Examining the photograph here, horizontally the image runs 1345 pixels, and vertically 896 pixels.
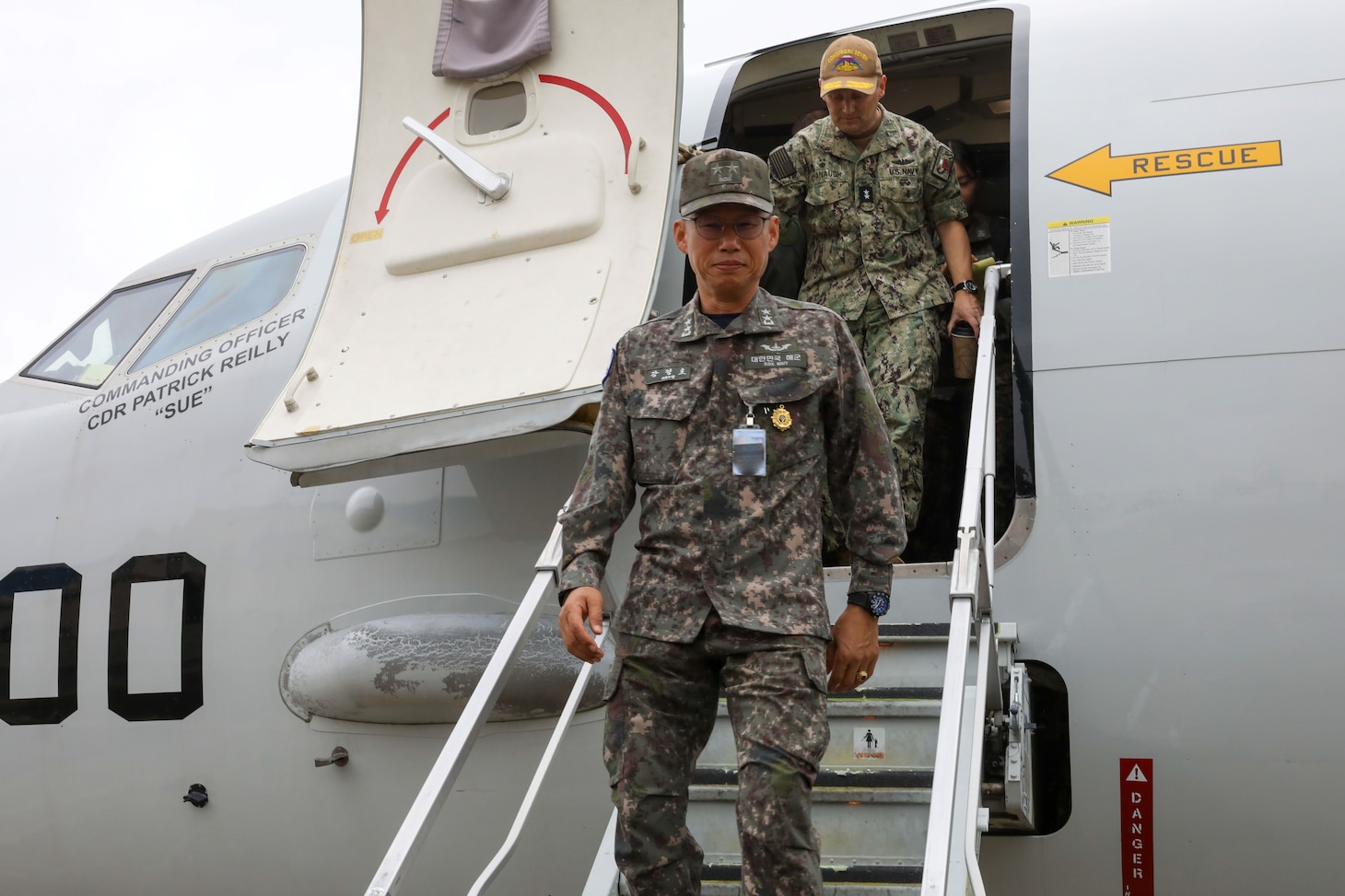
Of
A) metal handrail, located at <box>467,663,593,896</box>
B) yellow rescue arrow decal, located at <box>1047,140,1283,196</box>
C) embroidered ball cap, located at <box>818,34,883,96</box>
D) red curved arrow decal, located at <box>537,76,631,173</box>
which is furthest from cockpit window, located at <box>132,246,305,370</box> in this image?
yellow rescue arrow decal, located at <box>1047,140,1283,196</box>

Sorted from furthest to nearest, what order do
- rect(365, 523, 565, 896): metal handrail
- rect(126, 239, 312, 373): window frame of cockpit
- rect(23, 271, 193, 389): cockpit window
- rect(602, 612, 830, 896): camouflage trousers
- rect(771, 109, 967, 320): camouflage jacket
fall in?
rect(23, 271, 193, 389): cockpit window
rect(126, 239, 312, 373): window frame of cockpit
rect(771, 109, 967, 320): camouflage jacket
rect(365, 523, 565, 896): metal handrail
rect(602, 612, 830, 896): camouflage trousers

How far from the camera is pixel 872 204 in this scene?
4.82 m

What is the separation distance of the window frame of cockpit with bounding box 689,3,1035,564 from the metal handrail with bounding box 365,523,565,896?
4.68ft

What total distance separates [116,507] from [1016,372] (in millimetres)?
3654

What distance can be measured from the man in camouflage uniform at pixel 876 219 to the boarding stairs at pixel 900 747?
394 mm

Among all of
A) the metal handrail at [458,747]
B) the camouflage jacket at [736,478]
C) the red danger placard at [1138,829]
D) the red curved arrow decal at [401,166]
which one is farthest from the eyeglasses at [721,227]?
the red curved arrow decal at [401,166]

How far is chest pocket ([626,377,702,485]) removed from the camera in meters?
3.03

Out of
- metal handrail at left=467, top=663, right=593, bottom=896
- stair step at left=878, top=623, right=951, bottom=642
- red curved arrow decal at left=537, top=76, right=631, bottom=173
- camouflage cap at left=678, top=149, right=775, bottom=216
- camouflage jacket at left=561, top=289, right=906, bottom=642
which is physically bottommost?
metal handrail at left=467, top=663, right=593, bottom=896

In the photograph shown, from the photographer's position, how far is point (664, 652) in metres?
2.87

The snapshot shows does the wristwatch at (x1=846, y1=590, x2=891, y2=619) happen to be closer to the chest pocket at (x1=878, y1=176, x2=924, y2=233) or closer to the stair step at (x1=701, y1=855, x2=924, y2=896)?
the stair step at (x1=701, y1=855, x2=924, y2=896)

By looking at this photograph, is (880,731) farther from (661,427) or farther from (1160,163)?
(1160,163)

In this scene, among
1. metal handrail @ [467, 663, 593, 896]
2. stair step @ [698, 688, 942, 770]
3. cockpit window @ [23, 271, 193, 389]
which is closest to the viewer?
metal handrail @ [467, 663, 593, 896]

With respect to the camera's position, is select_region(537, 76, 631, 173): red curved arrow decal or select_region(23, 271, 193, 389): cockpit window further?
select_region(23, 271, 193, 389): cockpit window

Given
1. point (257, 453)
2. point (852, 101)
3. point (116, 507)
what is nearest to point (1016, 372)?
point (852, 101)
